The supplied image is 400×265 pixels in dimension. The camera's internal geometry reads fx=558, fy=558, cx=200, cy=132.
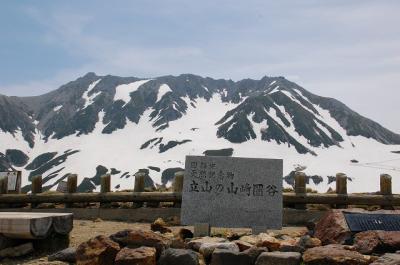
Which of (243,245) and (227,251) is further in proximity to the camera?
(243,245)

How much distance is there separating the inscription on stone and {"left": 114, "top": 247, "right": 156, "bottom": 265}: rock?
144 inches

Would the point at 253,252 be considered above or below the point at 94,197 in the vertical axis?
below

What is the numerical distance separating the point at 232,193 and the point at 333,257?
15.3ft

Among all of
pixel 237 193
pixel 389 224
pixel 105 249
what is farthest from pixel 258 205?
pixel 105 249

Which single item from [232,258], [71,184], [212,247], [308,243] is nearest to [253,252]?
[232,258]

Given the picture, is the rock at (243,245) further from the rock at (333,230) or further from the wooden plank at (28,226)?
the wooden plank at (28,226)

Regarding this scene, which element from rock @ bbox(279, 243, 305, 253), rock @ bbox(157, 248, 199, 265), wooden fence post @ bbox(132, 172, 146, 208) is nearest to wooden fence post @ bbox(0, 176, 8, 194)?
wooden fence post @ bbox(132, 172, 146, 208)

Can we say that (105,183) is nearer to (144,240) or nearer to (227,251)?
(144,240)

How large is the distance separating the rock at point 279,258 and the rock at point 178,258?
1032mm

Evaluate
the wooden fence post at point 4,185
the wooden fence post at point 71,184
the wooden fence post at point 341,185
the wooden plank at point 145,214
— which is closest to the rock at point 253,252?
the wooden plank at point 145,214

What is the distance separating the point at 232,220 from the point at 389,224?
350 cm

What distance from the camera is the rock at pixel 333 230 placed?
10266mm

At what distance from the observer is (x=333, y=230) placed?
413 inches

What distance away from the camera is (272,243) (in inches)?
377
